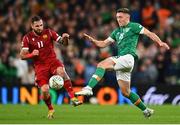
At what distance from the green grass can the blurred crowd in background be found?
190 inches

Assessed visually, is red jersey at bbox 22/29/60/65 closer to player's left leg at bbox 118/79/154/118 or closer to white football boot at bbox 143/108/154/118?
player's left leg at bbox 118/79/154/118

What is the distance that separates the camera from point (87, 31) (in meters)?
26.5

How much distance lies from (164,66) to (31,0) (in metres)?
6.19

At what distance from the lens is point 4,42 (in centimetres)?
A: 2570

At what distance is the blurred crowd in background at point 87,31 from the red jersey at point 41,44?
284 inches

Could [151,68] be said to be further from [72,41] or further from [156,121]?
[156,121]

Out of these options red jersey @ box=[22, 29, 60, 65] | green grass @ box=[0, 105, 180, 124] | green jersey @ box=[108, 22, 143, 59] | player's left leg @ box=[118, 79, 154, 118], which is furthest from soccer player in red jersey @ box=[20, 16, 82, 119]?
green jersey @ box=[108, 22, 143, 59]

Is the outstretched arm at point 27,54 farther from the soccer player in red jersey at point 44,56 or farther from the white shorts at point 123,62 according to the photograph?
the white shorts at point 123,62

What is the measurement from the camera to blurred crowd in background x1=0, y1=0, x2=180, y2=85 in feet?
80.9

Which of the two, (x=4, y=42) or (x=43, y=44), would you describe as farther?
(x=4, y=42)

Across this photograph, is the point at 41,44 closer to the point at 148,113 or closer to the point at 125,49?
the point at 125,49

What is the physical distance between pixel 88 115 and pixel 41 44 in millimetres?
2026

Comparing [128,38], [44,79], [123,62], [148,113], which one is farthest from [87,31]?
[123,62]

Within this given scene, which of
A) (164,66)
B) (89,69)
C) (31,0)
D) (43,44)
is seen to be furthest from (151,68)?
(43,44)
